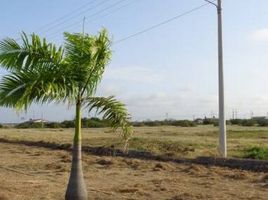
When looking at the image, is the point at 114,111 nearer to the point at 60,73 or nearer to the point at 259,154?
the point at 60,73

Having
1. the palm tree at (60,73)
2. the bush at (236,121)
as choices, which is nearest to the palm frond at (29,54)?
the palm tree at (60,73)

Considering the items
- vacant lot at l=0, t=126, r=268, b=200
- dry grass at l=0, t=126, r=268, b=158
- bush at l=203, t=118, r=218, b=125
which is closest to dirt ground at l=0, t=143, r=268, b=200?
vacant lot at l=0, t=126, r=268, b=200

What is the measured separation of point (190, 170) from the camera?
19469 millimetres

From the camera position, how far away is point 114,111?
11.7 m

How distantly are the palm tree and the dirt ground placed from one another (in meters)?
3.18

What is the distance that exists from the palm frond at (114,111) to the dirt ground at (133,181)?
8.73 feet

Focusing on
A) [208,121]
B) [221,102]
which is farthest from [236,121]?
[221,102]

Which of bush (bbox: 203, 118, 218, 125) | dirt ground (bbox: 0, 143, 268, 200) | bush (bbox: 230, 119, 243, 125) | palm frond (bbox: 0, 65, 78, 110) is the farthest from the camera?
bush (bbox: 203, 118, 218, 125)

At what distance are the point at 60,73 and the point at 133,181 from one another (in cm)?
697

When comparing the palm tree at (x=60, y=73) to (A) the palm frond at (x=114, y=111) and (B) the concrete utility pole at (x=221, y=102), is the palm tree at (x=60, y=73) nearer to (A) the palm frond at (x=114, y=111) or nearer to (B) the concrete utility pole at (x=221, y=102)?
(A) the palm frond at (x=114, y=111)

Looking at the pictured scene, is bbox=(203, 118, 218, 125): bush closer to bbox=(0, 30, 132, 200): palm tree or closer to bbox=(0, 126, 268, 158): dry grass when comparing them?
bbox=(0, 126, 268, 158): dry grass

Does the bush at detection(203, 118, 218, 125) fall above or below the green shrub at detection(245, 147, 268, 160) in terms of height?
above

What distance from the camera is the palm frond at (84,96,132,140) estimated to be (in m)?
11.6

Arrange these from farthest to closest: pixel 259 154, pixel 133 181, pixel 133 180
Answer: pixel 259 154 → pixel 133 180 → pixel 133 181
